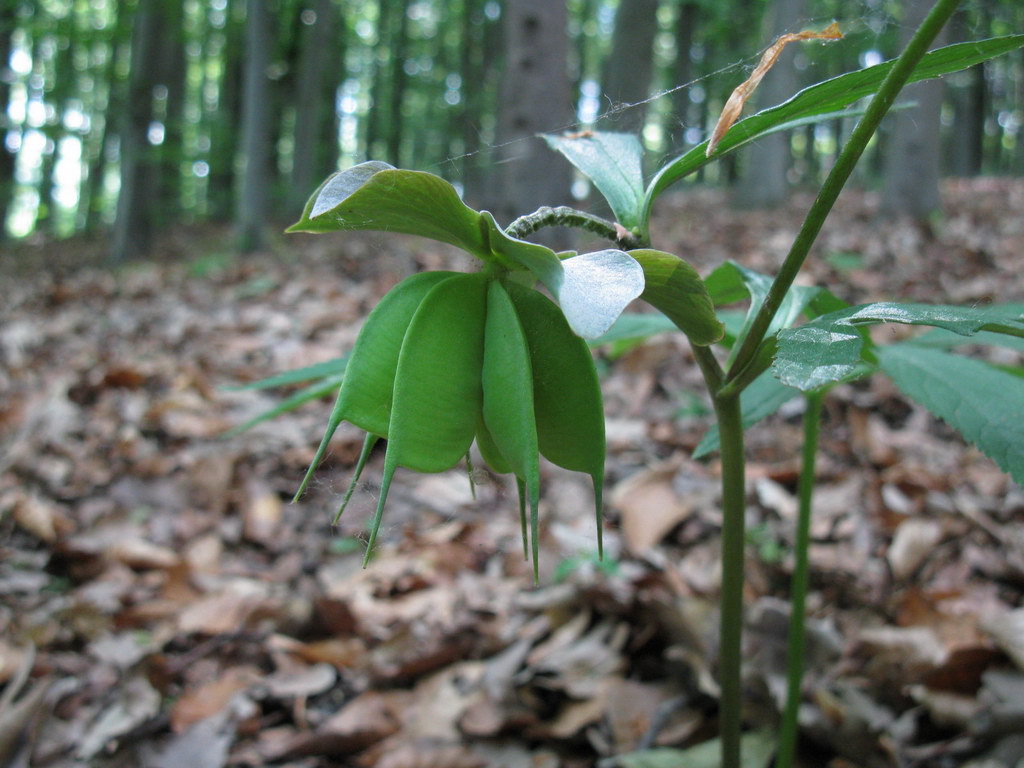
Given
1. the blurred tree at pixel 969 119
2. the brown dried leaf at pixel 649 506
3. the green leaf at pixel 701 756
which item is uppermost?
the blurred tree at pixel 969 119

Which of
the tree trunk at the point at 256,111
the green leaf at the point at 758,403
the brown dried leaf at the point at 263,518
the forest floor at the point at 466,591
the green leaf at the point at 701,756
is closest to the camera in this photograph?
the green leaf at the point at 758,403

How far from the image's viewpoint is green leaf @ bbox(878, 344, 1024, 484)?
614 mm

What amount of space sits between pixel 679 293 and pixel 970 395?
1.21ft

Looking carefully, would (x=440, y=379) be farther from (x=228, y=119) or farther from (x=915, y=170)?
(x=228, y=119)

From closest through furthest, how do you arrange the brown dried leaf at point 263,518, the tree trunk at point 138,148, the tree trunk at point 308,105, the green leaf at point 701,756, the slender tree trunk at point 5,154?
the green leaf at point 701,756
the brown dried leaf at point 263,518
the tree trunk at point 138,148
the tree trunk at point 308,105
the slender tree trunk at point 5,154

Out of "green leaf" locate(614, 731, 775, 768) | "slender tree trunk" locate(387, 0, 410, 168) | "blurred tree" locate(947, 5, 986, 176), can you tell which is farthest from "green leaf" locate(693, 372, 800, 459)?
"slender tree trunk" locate(387, 0, 410, 168)

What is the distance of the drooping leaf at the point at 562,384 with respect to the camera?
0.51 metres

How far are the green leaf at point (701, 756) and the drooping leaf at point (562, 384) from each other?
651 millimetres

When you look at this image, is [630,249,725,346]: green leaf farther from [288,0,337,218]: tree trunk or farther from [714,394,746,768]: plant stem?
[288,0,337,218]: tree trunk

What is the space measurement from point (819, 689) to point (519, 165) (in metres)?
2.28

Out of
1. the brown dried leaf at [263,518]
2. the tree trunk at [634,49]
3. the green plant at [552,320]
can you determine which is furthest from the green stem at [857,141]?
the tree trunk at [634,49]

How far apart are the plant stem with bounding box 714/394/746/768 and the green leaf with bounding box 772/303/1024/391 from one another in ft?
0.46

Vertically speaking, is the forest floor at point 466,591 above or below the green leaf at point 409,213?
below

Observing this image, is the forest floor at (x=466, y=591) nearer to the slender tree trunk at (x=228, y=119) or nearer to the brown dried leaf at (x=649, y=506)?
the brown dried leaf at (x=649, y=506)
